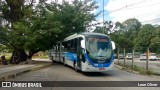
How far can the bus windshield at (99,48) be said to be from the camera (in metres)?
19.6

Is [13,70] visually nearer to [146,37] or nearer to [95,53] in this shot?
[95,53]

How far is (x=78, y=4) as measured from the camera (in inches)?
1698

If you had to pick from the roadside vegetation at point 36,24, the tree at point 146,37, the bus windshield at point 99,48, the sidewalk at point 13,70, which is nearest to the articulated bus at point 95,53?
the bus windshield at point 99,48

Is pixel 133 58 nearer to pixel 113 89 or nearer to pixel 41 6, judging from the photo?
pixel 113 89

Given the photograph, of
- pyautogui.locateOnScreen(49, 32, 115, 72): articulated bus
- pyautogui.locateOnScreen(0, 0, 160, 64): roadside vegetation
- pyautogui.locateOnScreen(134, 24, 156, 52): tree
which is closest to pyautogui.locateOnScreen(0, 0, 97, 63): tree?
pyautogui.locateOnScreen(0, 0, 160, 64): roadside vegetation

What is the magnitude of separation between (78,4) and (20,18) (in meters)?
10.0

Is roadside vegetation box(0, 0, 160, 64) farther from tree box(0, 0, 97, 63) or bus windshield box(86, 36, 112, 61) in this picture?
bus windshield box(86, 36, 112, 61)

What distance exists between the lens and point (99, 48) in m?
19.9

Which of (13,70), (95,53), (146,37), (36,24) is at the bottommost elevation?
(13,70)

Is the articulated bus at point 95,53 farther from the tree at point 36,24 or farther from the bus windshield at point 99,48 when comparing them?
the tree at point 36,24

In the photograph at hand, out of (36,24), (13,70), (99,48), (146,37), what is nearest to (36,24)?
(36,24)

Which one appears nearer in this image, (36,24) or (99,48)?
(99,48)

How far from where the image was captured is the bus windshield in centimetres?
1964

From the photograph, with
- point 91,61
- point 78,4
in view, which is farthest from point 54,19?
point 91,61
